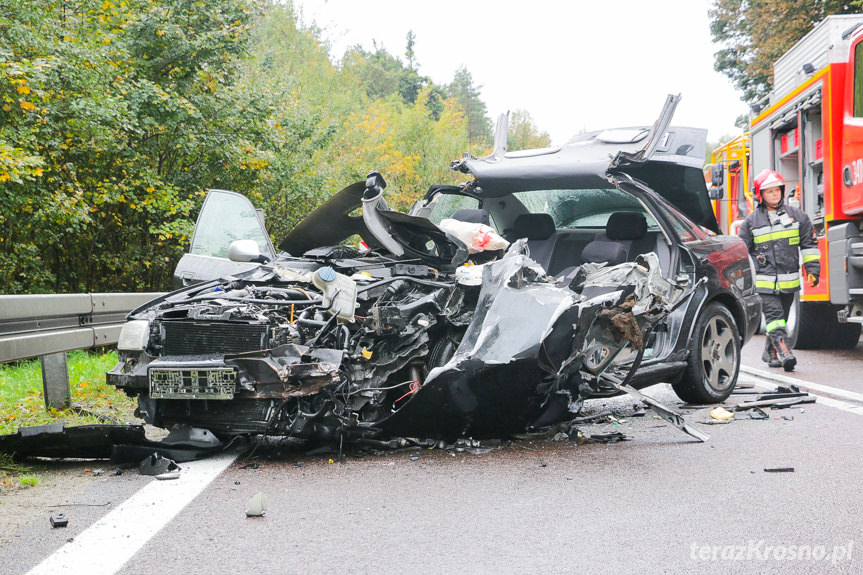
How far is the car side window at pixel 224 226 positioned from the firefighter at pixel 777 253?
529cm

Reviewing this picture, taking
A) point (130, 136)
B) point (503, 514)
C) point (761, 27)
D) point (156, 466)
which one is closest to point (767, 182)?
point (503, 514)

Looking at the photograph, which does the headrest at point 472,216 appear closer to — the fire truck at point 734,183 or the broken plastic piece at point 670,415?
the broken plastic piece at point 670,415

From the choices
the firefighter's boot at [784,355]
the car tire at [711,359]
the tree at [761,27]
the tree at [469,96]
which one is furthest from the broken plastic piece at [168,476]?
the tree at [469,96]

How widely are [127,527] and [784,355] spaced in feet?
23.7

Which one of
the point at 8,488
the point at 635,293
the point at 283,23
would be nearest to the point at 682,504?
the point at 635,293

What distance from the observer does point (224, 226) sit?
643 cm

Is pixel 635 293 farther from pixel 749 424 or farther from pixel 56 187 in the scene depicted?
A: pixel 56 187

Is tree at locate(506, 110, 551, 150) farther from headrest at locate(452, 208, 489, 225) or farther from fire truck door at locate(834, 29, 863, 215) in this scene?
headrest at locate(452, 208, 489, 225)

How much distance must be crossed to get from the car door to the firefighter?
17.4ft

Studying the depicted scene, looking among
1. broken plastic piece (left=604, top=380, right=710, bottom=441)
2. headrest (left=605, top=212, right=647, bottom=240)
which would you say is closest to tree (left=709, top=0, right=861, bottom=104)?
headrest (left=605, top=212, right=647, bottom=240)

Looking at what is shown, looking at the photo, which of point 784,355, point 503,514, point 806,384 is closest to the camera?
point 503,514

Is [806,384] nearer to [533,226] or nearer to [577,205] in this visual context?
[577,205]

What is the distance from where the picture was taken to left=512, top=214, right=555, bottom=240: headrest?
25.0 feet

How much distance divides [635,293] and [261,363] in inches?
89.2
